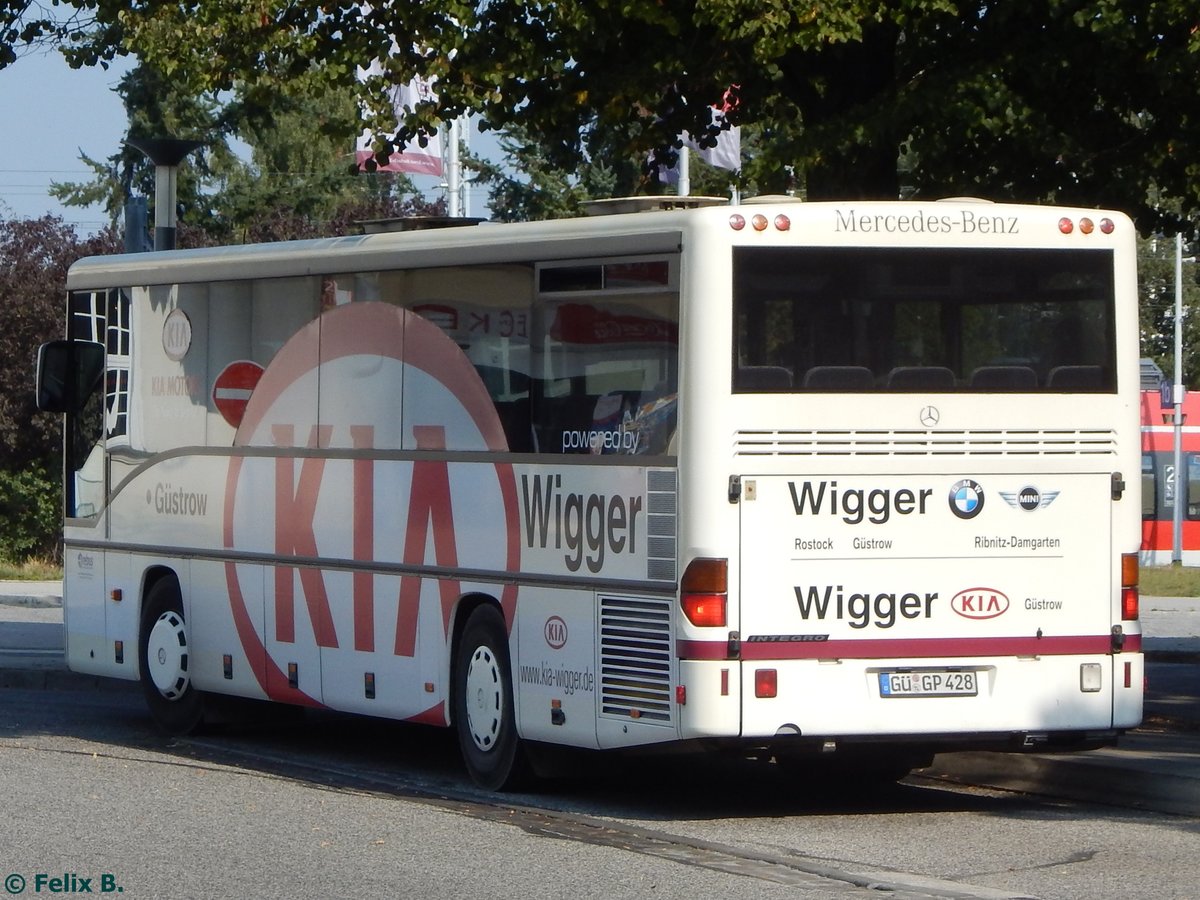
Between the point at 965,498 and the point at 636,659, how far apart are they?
179 centimetres

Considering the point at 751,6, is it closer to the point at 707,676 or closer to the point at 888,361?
the point at 888,361

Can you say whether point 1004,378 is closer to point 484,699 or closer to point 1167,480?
point 484,699

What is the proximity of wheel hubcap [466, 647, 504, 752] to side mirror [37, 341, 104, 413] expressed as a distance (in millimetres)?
5038

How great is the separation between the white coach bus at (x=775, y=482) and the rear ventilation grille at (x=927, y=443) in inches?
0.5

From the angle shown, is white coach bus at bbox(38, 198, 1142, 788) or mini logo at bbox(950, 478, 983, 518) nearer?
white coach bus at bbox(38, 198, 1142, 788)

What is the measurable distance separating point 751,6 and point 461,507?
3.41 m

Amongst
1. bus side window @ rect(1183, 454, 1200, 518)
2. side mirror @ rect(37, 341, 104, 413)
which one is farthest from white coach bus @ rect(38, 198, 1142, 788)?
bus side window @ rect(1183, 454, 1200, 518)

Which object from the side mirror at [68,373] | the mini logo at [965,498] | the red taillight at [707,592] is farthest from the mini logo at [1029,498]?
the side mirror at [68,373]

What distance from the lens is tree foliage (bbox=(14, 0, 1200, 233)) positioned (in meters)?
12.8

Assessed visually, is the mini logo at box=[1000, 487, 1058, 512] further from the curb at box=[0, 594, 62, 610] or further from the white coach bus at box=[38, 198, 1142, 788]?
the curb at box=[0, 594, 62, 610]

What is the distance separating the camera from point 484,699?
38.9ft

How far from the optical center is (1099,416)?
1088 centimetres

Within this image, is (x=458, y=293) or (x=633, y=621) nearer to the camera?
(x=633, y=621)

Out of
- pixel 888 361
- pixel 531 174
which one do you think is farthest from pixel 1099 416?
pixel 531 174
